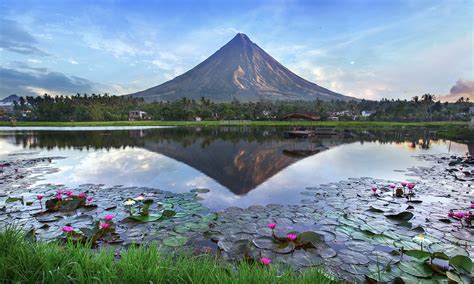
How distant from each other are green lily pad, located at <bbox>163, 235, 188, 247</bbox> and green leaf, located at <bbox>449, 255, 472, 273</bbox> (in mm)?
3831

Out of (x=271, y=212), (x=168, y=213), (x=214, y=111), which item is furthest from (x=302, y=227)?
(x=214, y=111)

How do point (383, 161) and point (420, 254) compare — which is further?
point (383, 161)

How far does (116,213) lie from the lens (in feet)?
20.6

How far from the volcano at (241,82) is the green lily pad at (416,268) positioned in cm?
14503

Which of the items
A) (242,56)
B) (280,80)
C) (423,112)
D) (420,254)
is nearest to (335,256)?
(420,254)

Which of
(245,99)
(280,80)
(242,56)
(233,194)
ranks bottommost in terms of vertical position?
(233,194)

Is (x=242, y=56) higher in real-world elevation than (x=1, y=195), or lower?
higher

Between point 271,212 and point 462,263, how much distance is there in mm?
3611

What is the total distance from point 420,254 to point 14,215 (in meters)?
7.75

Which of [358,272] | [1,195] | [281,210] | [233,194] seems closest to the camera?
[358,272]

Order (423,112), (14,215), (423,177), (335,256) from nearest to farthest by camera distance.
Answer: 1. (335,256)
2. (14,215)
3. (423,177)
4. (423,112)

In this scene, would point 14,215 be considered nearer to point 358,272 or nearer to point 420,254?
point 358,272

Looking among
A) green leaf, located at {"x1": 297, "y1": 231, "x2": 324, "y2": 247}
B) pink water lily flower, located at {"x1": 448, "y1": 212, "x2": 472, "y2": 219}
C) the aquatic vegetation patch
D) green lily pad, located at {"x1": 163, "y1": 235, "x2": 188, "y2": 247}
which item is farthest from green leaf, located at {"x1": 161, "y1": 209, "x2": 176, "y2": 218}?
pink water lily flower, located at {"x1": 448, "y1": 212, "x2": 472, "y2": 219}

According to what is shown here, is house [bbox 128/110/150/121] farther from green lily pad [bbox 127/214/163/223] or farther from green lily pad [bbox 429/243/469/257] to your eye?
green lily pad [bbox 429/243/469/257]
